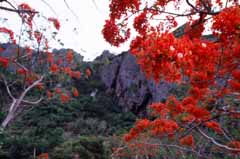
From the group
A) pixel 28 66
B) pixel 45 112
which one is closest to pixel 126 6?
pixel 28 66

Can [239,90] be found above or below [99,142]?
above

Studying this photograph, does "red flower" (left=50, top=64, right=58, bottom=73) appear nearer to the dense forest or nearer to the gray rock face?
the dense forest

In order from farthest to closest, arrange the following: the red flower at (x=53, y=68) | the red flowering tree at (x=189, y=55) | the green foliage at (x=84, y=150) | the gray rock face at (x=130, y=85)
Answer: the gray rock face at (x=130, y=85), the green foliage at (x=84, y=150), the red flower at (x=53, y=68), the red flowering tree at (x=189, y=55)

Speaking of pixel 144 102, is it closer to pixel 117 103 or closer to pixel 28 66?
pixel 117 103

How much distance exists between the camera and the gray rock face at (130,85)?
32.7 metres

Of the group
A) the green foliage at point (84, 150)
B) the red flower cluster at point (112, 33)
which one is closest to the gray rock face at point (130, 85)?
the green foliage at point (84, 150)

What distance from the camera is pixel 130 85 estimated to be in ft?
118

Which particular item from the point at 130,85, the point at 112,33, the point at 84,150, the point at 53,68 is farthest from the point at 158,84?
the point at 130,85

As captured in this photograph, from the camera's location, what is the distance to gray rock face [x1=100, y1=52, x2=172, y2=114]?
3272 centimetres

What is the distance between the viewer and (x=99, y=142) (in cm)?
1672

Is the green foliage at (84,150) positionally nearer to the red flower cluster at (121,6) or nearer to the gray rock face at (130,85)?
the red flower cluster at (121,6)

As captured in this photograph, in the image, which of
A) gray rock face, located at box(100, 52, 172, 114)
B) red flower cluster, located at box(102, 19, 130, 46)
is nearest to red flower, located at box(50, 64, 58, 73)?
red flower cluster, located at box(102, 19, 130, 46)

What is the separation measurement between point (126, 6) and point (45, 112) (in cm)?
3143

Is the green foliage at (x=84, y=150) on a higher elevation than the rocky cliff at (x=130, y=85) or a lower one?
lower
